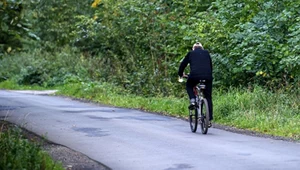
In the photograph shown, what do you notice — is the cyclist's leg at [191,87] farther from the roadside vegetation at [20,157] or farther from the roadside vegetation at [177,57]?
the roadside vegetation at [20,157]

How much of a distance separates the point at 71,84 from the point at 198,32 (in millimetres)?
10180

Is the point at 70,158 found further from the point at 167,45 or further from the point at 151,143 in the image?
the point at 167,45

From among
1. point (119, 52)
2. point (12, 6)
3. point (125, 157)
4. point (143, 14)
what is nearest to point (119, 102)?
point (143, 14)

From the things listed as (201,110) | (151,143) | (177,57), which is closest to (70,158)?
(151,143)

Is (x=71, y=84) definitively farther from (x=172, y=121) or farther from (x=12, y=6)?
(x=12, y=6)

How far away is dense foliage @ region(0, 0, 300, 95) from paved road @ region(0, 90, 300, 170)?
2.43 metres

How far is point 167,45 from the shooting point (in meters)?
25.6

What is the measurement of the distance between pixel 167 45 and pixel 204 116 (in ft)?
37.3

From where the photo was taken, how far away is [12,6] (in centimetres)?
1380

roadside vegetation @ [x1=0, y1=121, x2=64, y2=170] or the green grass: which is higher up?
the green grass

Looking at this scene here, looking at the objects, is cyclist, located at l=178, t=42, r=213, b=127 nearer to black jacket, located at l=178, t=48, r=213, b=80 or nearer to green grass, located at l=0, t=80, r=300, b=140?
black jacket, located at l=178, t=48, r=213, b=80

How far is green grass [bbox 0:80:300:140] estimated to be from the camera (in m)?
15.2

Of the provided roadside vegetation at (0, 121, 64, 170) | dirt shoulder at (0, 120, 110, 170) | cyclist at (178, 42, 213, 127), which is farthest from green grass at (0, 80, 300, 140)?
roadside vegetation at (0, 121, 64, 170)

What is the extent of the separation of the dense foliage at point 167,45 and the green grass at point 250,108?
0.95m
